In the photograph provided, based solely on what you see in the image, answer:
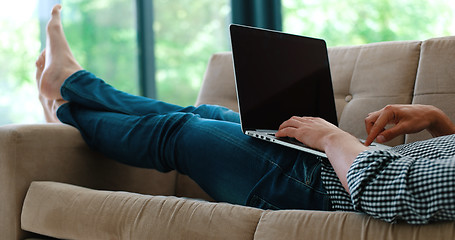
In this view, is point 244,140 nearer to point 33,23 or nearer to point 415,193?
point 415,193

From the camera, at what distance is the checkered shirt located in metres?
0.63

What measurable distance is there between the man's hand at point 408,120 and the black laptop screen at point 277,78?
204mm

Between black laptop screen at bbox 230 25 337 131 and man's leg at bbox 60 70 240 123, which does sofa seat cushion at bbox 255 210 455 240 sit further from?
man's leg at bbox 60 70 240 123

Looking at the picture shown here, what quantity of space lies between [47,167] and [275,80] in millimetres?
601

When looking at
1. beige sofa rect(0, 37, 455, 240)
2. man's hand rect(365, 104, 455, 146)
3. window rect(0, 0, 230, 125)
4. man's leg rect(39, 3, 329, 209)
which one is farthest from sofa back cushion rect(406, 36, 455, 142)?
window rect(0, 0, 230, 125)

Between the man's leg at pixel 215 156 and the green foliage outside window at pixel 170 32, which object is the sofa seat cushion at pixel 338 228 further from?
the green foliage outside window at pixel 170 32

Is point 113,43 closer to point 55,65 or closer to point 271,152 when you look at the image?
point 55,65

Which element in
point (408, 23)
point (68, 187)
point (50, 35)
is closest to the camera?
point (68, 187)

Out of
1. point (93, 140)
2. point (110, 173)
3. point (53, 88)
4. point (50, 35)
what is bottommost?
point (110, 173)

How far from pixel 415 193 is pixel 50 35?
1.29m

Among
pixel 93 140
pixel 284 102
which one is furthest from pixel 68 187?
pixel 284 102

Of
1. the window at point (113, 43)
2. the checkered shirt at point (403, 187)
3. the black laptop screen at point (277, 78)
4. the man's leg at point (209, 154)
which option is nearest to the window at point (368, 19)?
the window at point (113, 43)

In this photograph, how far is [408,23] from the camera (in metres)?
2.67

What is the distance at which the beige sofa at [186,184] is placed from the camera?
2.46ft
